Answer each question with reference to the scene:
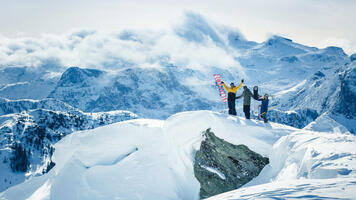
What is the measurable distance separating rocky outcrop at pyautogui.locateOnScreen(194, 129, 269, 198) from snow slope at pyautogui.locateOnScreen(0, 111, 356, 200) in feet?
1.36

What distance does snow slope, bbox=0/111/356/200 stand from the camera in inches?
477

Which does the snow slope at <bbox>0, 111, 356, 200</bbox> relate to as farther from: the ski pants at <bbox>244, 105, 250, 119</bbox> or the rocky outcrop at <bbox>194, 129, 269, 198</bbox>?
the ski pants at <bbox>244, 105, 250, 119</bbox>

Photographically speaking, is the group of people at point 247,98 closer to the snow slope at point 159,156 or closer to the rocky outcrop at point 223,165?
the snow slope at point 159,156

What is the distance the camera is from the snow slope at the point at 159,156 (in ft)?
39.8

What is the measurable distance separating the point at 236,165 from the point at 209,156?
1.56m

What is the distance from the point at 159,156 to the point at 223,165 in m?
3.79

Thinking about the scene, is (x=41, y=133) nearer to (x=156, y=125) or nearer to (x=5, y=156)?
(x=5, y=156)

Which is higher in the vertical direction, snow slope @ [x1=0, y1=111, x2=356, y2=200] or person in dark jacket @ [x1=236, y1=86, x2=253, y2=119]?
person in dark jacket @ [x1=236, y1=86, x2=253, y2=119]

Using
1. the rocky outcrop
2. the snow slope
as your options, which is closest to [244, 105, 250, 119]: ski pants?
the snow slope

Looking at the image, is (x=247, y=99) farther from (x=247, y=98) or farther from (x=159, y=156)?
(x=159, y=156)

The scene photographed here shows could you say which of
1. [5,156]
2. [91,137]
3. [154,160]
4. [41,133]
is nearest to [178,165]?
[154,160]

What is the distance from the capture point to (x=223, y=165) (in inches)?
547

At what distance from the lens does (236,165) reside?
13898 mm

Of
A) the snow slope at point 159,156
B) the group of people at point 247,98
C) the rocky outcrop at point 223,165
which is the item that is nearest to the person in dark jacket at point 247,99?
the group of people at point 247,98
